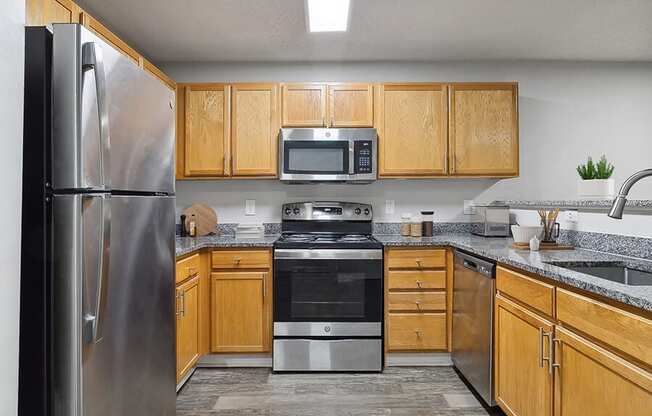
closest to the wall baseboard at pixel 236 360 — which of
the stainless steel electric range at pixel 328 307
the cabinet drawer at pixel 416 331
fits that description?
the stainless steel electric range at pixel 328 307

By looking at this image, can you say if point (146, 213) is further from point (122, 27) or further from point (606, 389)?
point (122, 27)

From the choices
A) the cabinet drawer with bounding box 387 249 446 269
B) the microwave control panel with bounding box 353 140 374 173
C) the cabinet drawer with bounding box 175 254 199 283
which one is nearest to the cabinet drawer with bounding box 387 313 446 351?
the cabinet drawer with bounding box 387 249 446 269

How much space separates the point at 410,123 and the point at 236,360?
2.22m

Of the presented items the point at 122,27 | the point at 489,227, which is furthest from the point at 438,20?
the point at 122,27

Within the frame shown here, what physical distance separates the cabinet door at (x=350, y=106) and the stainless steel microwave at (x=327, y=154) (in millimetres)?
96

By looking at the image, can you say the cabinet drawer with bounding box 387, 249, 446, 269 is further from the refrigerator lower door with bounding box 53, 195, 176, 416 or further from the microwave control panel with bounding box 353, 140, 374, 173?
the refrigerator lower door with bounding box 53, 195, 176, 416

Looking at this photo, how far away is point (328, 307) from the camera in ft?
10.1

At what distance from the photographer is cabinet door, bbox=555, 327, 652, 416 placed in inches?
50.0

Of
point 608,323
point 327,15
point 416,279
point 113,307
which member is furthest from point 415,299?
point 113,307

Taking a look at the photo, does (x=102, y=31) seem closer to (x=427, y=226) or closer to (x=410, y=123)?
(x=410, y=123)

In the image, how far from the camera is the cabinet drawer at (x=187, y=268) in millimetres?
2562

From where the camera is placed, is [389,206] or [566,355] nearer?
[566,355]

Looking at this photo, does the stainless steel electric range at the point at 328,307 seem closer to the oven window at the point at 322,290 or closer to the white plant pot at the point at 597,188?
the oven window at the point at 322,290

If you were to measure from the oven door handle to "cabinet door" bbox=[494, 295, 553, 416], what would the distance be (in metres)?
1.01
